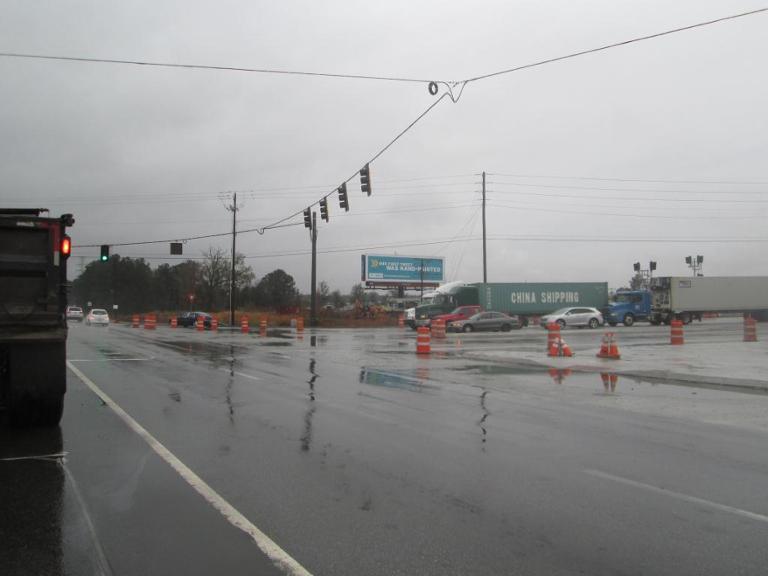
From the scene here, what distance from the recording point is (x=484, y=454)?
7137 millimetres

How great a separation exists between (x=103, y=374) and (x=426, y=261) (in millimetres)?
62123

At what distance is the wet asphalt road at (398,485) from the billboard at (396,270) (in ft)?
200

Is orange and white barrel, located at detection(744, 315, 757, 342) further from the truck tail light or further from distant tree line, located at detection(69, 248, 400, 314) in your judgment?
distant tree line, located at detection(69, 248, 400, 314)

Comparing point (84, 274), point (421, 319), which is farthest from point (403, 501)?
point (84, 274)

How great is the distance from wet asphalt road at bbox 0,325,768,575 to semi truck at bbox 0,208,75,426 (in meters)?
0.51

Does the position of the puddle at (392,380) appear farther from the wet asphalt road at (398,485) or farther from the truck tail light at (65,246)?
the truck tail light at (65,246)

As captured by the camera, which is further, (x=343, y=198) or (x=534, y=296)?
(x=534, y=296)

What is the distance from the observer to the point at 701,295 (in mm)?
49531

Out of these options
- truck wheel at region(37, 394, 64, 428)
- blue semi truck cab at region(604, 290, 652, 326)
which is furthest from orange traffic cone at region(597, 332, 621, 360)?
blue semi truck cab at region(604, 290, 652, 326)

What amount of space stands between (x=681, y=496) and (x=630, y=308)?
46811 millimetres

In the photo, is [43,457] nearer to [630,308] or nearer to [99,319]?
[630,308]

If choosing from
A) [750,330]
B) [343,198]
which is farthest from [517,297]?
[343,198]

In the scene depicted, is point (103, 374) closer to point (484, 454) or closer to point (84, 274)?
point (484, 454)

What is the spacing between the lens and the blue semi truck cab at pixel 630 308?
1943 inches
